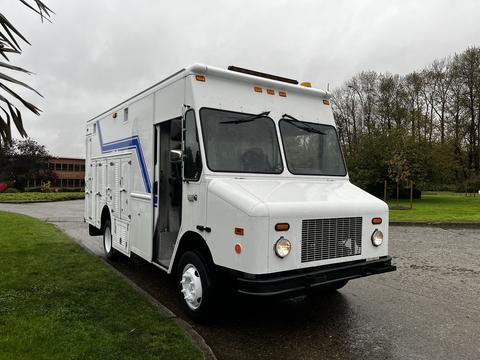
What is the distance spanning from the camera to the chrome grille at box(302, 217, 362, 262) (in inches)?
173

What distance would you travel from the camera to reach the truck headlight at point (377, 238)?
4.96 meters

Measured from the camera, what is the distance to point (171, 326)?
4.44m

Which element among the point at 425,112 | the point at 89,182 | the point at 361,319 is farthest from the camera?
the point at 425,112

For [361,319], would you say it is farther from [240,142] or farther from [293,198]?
[240,142]

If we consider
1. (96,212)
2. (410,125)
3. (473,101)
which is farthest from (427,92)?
(96,212)

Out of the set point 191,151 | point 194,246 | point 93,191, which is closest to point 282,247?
point 194,246

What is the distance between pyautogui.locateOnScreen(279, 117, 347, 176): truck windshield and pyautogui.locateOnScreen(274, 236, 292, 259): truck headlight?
4.45 feet

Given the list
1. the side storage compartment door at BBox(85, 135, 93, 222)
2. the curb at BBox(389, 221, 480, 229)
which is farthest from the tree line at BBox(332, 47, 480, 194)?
the side storage compartment door at BBox(85, 135, 93, 222)

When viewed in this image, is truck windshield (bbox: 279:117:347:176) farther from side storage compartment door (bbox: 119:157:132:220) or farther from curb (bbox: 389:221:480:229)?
curb (bbox: 389:221:480:229)

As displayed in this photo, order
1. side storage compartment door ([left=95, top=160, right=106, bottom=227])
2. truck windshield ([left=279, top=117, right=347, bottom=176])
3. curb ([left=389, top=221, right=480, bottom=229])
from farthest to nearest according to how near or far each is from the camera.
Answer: curb ([left=389, top=221, right=480, bottom=229])
side storage compartment door ([left=95, top=160, right=106, bottom=227])
truck windshield ([left=279, top=117, right=347, bottom=176])

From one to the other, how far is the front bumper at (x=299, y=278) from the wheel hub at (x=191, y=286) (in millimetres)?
764

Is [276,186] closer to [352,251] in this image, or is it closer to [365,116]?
[352,251]

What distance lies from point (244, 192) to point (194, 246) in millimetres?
1148

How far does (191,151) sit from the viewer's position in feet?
16.1
